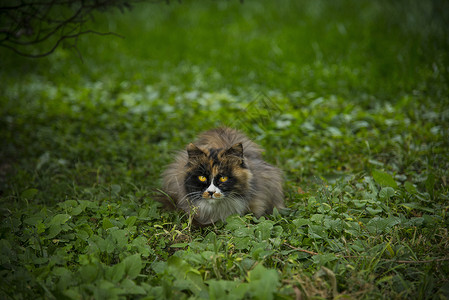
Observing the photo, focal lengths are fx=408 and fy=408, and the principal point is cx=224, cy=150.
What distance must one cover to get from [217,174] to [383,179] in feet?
4.92

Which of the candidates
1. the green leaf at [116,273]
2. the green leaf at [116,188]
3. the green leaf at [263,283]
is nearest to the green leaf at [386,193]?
the green leaf at [263,283]

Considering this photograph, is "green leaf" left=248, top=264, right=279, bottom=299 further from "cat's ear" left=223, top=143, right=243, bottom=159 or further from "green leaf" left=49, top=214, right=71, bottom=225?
"green leaf" left=49, top=214, right=71, bottom=225

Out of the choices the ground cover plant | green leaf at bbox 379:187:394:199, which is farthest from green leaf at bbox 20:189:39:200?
green leaf at bbox 379:187:394:199

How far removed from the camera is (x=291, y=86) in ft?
21.9

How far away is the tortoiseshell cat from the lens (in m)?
3.20

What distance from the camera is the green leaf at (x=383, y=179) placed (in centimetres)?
354

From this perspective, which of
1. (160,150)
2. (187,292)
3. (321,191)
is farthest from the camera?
(160,150)

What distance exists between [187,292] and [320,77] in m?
5.09

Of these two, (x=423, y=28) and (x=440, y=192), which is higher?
(x=423, y=28)

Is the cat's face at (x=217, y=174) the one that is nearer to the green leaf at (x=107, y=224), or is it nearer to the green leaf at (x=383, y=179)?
the green leaf at (x=107, y=224)

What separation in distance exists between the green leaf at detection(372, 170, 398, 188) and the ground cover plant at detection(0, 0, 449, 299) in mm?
18

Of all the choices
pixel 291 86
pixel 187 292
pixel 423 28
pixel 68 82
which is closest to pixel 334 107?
pixel 291 86

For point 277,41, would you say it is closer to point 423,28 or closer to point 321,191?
point 423,28

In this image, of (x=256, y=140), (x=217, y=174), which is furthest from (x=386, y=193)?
(x=256, y=140)
